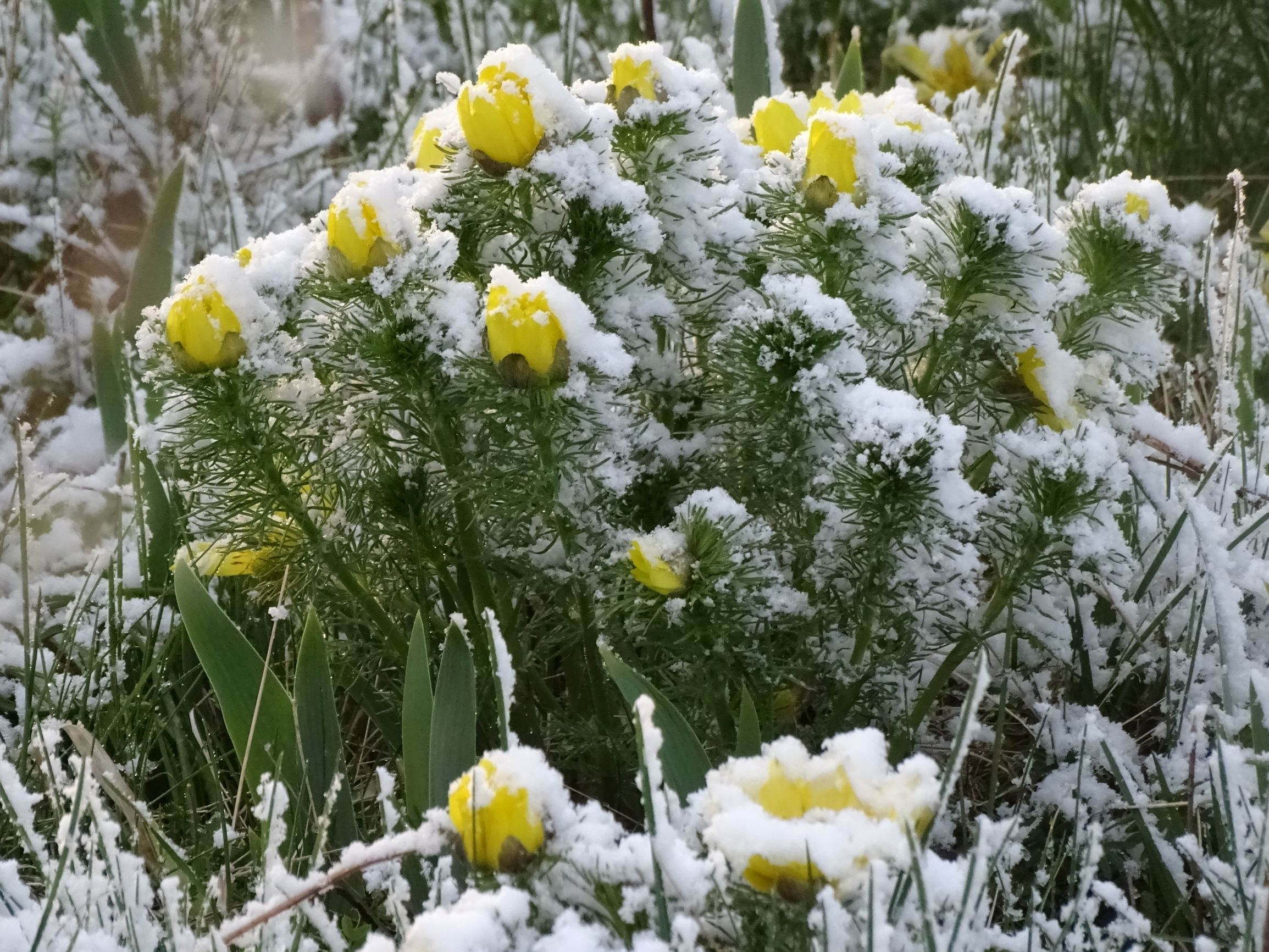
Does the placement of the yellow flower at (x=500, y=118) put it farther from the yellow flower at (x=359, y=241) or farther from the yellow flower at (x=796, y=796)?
the yellow flower at (x=796, y=796)

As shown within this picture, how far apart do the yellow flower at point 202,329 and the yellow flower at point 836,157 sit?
1.38 feet

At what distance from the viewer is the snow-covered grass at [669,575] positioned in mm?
620

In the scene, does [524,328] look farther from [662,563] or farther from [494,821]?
[494,821]

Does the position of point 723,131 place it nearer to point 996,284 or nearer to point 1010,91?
point 996,284

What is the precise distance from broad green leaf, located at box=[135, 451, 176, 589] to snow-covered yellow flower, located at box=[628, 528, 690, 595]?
627 millimetres

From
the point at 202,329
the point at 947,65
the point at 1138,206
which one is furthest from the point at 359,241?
the point at 947,65

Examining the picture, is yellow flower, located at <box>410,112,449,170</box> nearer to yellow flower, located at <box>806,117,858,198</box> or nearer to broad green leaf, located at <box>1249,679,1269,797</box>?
yellow flower, located at <box>806,117,858,198</box>

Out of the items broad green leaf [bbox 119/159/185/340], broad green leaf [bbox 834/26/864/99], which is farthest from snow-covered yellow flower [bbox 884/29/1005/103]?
broad green leaf [bbox 119/159/185/340]

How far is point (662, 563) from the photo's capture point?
0.76 metres

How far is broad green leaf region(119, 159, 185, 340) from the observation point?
1.47 m

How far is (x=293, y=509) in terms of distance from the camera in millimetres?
873

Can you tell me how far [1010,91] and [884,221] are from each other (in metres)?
1.20

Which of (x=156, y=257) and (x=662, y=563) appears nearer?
(x=662, y=563)

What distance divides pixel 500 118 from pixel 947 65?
5.58 ft
